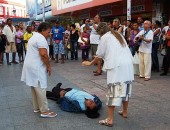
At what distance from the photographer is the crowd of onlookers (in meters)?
9.19

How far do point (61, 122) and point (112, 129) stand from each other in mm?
907

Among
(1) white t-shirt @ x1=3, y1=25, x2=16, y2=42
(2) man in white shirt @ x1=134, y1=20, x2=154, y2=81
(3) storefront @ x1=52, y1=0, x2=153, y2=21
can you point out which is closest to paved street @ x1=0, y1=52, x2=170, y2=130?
(2) man in white shirt @ x1=134, y1=20, x2=154, y2=81

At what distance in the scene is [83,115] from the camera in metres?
5.86

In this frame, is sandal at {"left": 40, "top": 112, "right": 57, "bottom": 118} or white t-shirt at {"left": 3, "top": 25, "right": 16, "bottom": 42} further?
white t-shirt at {"left": 3, "top": 25, "right": 16, "bottom": 42}

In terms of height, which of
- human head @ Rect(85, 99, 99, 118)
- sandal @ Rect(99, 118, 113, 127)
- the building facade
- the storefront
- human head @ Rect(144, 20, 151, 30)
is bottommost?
sandal @ Rect(99, 118, 113, 127)

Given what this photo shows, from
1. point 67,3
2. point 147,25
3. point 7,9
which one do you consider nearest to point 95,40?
point 147,25

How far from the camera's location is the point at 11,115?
→ 19.5ft

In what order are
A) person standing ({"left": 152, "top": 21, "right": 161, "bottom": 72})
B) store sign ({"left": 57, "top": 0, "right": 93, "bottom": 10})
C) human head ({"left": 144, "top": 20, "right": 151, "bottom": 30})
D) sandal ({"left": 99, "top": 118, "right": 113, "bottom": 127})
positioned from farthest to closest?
store sign ({"left": 57, "top": 0, "right": 93, "bottom": 10}) → person standing ({"left": 152, "top": 21, "right": 161, "bottom": 72}) → human head ({"left": 144, "top": 20, "right": 151, "bottom": 30}) → sandal ({"left": 99, "top": 118, "right": 113, "bottom": 127})

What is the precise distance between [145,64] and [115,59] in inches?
A: 168

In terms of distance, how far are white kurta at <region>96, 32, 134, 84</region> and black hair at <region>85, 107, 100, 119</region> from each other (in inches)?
33.2

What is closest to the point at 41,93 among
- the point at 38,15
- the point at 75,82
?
the point at 75,82

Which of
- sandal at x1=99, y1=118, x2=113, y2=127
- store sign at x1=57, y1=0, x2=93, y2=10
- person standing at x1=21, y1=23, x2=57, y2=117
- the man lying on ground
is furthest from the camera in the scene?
store sign at x1=57, y1=0, x2=93, y2=10

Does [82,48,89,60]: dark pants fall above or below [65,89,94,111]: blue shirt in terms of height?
above

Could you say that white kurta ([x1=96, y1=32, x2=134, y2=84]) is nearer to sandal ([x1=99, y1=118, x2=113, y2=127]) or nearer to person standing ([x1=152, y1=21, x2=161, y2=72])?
sandal ([x1=99, y1=118, x2=113, y2=127])
